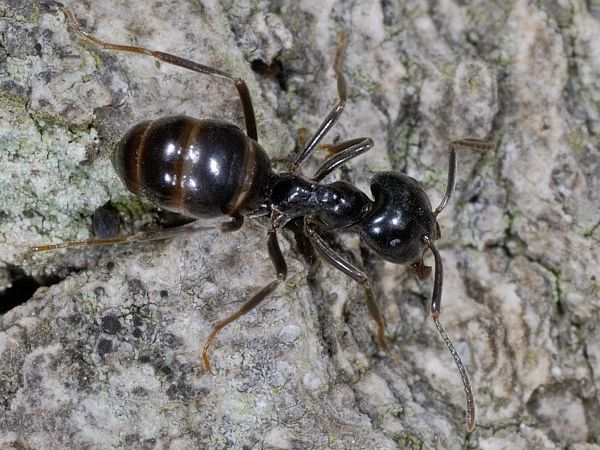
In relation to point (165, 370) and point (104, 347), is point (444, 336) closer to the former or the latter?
point (165, 370)

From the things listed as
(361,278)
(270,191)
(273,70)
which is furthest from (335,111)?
(361,278)

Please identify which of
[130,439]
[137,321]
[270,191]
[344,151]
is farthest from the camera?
[270,191]

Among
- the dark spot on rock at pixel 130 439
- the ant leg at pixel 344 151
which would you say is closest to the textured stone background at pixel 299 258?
the dark spot on rock at pixel 130 439

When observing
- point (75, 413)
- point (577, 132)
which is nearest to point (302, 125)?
point (577, 132)

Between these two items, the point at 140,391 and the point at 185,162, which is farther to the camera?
the point at 185,162

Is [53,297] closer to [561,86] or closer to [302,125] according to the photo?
[302,125]

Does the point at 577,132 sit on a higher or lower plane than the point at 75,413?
higher

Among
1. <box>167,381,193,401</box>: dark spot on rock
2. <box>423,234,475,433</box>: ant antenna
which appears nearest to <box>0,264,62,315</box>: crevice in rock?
<box>167,381,193,401</box>: dark spot on rock
